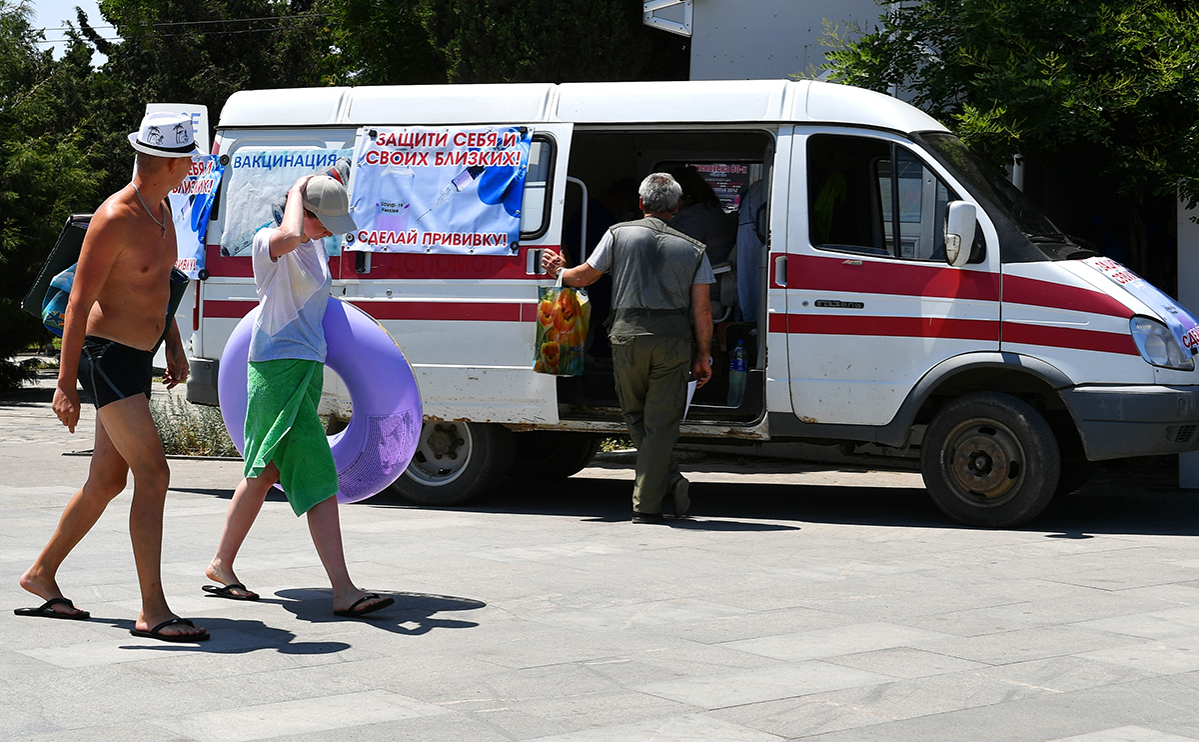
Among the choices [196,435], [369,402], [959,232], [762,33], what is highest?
[762,33]

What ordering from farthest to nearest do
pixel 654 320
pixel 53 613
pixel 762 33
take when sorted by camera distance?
pixel 762 33, pixel 654 320, pixel 53 613

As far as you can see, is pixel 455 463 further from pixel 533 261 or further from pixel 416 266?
pixel 533 261

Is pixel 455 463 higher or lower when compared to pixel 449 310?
lower

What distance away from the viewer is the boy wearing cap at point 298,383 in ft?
19.9

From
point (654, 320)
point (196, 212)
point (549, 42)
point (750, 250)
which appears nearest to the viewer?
point (654, 320)

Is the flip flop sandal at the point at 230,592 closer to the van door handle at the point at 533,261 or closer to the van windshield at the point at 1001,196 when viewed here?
the van door handle at the point at 533,261

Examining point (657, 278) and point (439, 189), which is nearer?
point (657, 278)

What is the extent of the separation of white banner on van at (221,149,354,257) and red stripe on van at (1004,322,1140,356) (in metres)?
4.32

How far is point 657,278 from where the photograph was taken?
346 inches

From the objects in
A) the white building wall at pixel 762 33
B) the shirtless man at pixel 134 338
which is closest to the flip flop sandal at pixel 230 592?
the shirtless man at pixel 134 338

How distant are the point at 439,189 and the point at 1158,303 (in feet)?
14.6

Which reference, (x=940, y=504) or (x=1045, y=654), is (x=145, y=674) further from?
(x=940, y=504)

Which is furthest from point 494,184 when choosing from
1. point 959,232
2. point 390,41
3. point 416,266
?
point 390,41

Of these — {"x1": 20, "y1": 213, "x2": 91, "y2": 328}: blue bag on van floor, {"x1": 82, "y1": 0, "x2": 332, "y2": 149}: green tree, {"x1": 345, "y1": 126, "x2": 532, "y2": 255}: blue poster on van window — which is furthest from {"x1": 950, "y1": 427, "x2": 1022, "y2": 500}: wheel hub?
{"x1": 82, "y1": 0, "x2": 332, "y2": 149}: green tree
